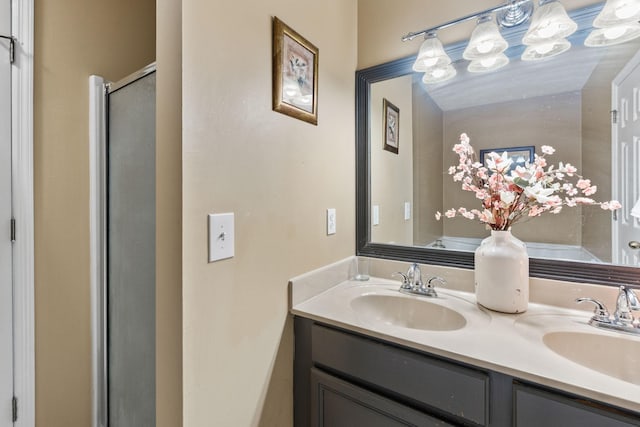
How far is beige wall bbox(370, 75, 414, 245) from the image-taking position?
1381 millimetres

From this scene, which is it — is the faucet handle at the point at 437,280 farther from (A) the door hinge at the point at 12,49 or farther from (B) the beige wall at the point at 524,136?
(A) the door hinge at the point at 12,49

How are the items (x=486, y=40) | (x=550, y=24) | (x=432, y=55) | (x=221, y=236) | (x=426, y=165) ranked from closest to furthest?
1. (x=221, y=236)
2. (x=550, y=24)
3. (x=486, y=40)
4. (x=432, y=55)
5. (x=426, y=165)

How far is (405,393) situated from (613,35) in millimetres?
1335

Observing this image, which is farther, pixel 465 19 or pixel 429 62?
pixel 429 62

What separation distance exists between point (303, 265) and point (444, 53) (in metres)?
1.07

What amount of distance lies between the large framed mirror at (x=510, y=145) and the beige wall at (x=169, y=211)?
931 mm

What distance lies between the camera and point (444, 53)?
1211 mm

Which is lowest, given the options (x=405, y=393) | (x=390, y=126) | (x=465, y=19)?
(x=405, y=393)

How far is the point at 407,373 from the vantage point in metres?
0.80

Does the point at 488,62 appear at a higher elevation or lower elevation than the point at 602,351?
higher

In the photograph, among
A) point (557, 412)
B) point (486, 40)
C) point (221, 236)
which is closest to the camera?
point (557, 412)

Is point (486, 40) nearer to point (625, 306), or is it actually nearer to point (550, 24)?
point (550, 24)

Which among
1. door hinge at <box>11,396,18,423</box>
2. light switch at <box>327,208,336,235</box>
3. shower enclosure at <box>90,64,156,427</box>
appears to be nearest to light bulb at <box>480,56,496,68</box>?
light switch at <box>327,208,336,235</box>

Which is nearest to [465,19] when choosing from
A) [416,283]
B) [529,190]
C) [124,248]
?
[529,190]
